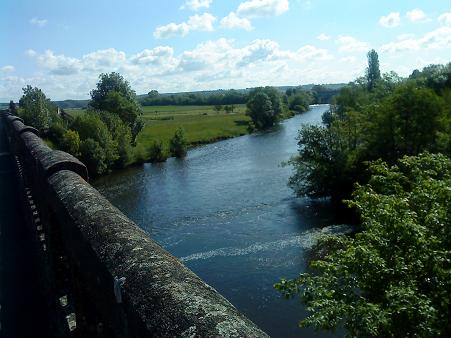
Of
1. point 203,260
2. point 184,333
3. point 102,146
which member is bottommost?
point 203,260

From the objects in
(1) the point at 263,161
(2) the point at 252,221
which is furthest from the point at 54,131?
(2) the point at 252,221

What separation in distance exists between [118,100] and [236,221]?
4109 cm

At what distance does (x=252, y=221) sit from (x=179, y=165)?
80.7 ft

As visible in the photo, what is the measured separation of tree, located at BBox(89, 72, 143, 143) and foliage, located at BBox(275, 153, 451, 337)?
5692 centimetres

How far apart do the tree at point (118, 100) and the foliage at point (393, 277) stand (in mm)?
56919

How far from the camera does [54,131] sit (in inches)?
2135

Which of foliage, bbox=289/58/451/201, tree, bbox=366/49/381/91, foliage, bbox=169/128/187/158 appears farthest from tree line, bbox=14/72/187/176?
tree, bbox=366/49/381/91

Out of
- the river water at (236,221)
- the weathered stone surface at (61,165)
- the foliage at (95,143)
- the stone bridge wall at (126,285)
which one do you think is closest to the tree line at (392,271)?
the stone bridge wall at (126,285)

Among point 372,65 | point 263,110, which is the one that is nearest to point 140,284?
point 263,110

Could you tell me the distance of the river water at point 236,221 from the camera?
20.4 meters

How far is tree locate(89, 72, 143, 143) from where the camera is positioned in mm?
65188

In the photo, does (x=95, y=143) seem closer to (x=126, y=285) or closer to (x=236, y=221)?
(x=236, y=221)

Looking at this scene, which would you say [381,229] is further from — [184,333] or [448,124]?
[448,124]

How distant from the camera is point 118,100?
65250mm
